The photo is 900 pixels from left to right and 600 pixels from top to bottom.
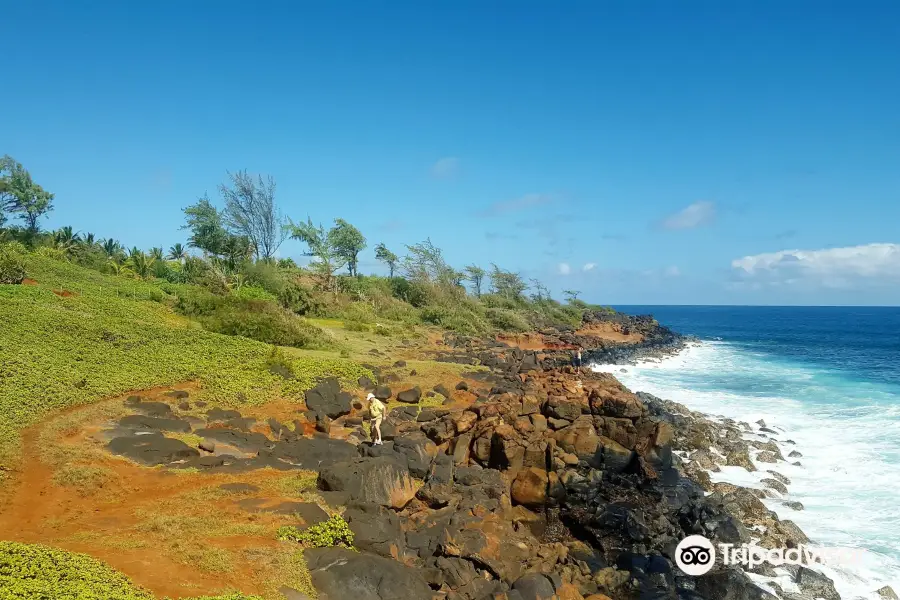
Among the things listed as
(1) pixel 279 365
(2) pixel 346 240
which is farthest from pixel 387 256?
(1) pixel 279 365

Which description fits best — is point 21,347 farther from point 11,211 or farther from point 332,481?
point 11,211

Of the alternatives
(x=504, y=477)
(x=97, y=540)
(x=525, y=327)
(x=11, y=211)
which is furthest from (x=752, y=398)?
(x=11, y=211)

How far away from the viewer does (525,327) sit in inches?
2085

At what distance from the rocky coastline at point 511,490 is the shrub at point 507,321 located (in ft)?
99.3

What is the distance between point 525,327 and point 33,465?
4507cm

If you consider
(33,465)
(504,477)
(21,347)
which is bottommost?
(504,477)

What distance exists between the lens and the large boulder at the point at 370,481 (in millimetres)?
11516

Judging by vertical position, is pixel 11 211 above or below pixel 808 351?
above

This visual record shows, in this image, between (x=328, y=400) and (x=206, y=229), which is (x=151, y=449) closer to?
(x=328, y=400)

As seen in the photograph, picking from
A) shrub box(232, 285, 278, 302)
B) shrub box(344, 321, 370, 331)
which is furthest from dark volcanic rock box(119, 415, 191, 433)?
shrub box(232, 285, 278, 302)

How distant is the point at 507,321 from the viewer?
175 feet

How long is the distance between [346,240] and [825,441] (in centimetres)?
4694

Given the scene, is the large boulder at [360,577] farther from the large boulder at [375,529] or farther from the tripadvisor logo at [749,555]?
the tripadvisor logo at [749,555]

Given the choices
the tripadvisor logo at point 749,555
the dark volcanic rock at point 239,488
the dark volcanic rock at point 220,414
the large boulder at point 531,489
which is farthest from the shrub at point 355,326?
the tripadvisor logo at point 749,555
